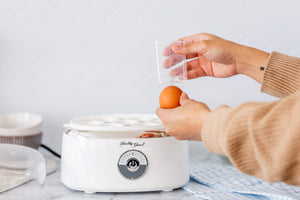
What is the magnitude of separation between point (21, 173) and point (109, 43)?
2.07 feet

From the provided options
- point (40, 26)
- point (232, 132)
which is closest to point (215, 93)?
point (40, 26)

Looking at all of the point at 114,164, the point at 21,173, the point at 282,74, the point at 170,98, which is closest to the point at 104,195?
the point at 114,164

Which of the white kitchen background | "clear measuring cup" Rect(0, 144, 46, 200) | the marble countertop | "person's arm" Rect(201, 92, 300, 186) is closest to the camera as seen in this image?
"person's arm" Rect(201, 92, 300, 186)

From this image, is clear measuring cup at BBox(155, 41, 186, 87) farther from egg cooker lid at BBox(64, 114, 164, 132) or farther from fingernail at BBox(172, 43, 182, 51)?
egg cooker lid at BBox(64, 114, 164, 132)

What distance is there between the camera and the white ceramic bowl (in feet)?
4.02

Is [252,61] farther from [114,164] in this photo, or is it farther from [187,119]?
[114,164]

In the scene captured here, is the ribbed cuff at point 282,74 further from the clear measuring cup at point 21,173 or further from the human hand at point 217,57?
the clear measuring cup at point 21,173

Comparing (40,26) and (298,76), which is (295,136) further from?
(40,26)

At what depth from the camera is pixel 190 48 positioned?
0.98m

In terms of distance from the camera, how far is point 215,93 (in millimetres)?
1482

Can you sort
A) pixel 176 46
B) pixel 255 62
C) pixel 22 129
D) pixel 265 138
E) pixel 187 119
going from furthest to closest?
1. pixel 22 129
2. pixel 255 62
3. pixel 176 46
4. pixel 187 119
5. pixel 265 138

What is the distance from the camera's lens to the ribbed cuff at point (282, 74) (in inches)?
41.0

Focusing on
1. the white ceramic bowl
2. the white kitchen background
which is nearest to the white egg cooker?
the white ceramic bowl

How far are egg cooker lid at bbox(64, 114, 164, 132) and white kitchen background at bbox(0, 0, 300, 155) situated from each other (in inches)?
12.0
